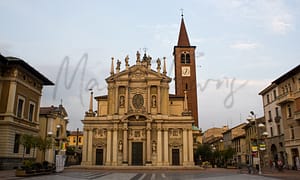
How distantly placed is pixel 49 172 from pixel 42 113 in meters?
20.8

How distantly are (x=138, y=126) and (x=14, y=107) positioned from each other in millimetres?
20464

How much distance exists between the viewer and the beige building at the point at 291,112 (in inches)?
1453

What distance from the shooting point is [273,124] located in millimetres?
45594

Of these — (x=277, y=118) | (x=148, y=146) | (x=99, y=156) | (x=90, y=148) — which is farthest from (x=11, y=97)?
(x=277, y=118)

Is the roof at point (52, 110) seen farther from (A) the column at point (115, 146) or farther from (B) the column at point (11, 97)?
(B) the column at point (11, 97)

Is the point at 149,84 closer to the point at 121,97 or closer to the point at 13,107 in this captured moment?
the point at 121,97

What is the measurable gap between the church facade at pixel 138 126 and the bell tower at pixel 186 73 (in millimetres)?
12857

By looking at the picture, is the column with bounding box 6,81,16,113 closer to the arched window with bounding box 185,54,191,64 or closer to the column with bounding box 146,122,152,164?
the column with bounding box 146,122,152,164

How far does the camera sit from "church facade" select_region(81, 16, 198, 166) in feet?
152

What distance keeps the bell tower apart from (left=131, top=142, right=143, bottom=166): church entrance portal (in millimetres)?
18953

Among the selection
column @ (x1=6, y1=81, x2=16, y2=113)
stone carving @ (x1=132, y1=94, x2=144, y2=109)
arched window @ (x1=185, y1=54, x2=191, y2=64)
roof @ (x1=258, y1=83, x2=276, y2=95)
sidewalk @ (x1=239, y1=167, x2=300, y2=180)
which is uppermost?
arched window @ (x1=185, y1=54, x2=191, y2=64)

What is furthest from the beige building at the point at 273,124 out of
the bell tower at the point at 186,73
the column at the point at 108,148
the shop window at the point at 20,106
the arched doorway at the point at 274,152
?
the shop window at the point at 20,106

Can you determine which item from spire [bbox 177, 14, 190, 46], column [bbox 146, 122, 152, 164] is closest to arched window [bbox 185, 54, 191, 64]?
spire [bbox 177, 14, 190, 46]

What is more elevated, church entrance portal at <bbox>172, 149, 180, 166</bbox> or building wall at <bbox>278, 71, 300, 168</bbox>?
building wall at <bbox>278, 71, 300, 168</bbox>
